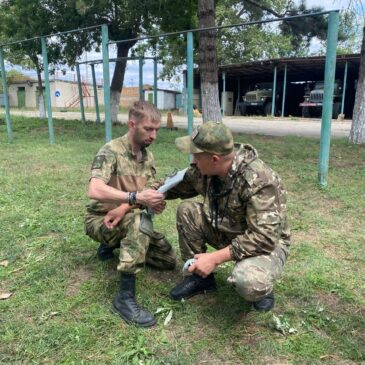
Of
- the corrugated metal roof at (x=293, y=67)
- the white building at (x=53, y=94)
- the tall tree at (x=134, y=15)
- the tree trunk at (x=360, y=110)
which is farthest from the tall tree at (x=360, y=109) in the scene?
the white building at (x=53, y=94)

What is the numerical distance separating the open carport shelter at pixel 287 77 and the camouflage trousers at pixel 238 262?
18.6 metres

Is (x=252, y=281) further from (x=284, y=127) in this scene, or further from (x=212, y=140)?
(x=284, y=127)

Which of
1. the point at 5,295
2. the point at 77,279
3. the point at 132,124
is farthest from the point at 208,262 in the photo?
the point at 5,295

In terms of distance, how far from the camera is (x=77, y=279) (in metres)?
2.78

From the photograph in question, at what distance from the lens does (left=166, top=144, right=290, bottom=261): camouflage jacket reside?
2004mm

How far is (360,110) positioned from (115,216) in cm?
716

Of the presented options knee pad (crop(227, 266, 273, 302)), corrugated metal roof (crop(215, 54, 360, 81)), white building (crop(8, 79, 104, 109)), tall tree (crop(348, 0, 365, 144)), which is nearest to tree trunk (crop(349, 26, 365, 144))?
tall tree (crop(348, 0, 365, 144))

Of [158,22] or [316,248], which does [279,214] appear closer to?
[316,248]

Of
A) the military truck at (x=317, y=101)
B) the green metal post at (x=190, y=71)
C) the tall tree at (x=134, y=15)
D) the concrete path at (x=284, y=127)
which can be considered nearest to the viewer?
the green metal post at (x=190, y=71)

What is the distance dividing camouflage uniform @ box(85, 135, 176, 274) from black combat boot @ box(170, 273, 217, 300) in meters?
0.28

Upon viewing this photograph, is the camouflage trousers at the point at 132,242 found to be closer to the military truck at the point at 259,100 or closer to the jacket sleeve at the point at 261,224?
the jacket sleeve at the point at 261,224

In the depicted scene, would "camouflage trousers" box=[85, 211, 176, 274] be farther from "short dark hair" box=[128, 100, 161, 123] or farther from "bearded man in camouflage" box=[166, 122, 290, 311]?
"short dark hair" box=[128, 100, 161, 123]

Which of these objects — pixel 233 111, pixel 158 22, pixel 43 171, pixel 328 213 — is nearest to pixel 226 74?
pixel 233 111

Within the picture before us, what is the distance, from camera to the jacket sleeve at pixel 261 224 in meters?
2.00
